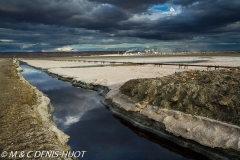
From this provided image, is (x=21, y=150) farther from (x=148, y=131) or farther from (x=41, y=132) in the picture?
(x=148, y=131)

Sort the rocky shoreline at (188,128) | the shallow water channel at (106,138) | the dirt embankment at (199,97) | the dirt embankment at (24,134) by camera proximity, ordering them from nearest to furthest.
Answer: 1. the dirt embankment at (24,134)
2. the rocky shoreline at (188,128)
3. the shallow water channel at (106,138)
4. the dirt embankment at (199,97)

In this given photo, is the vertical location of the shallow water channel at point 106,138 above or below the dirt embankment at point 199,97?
below

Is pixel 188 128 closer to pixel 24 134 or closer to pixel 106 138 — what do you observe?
pixel 106 138

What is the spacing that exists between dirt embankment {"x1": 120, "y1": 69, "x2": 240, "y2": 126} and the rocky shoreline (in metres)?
0.64

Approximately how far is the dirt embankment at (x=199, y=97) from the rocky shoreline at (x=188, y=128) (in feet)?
2.09

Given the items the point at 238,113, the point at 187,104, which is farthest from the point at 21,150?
the point at 238,113

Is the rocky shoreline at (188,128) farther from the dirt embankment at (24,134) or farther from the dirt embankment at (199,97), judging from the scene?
the dirt embankment at (24,134)

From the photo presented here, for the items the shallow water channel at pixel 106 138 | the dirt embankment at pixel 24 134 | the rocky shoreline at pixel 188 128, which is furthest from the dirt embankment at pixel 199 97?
the dirt embankment at pixel 24 134

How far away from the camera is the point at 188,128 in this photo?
443 inches

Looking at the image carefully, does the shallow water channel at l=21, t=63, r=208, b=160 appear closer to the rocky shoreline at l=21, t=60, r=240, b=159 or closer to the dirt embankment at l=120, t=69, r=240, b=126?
the rocky shoreline at l=21, t=60, r=240, b=159

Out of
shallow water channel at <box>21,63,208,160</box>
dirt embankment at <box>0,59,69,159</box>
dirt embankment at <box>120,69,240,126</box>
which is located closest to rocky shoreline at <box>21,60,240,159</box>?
shallow water channel at <box>21,63,208,160</box>

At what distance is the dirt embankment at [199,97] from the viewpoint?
11.9 m

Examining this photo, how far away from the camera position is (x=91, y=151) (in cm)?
1084

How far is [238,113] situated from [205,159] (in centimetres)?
340
